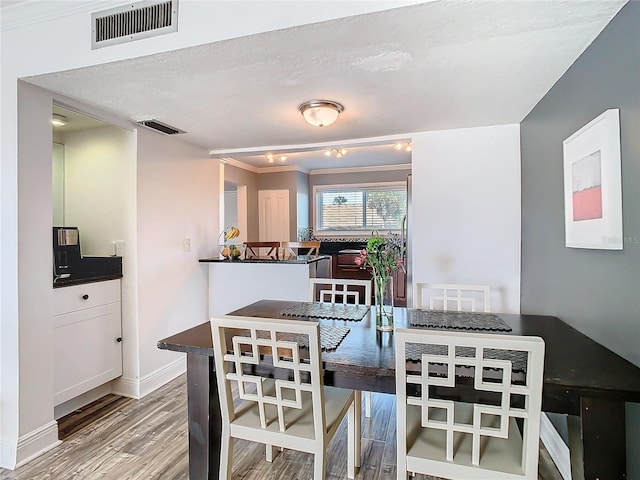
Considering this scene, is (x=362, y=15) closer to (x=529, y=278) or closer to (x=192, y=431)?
(x=192, y=431)

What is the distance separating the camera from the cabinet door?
93.1 inches

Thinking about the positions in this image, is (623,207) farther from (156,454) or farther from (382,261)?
(156,454)

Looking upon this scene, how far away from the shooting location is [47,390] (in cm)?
214

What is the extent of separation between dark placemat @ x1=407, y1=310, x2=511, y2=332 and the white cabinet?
2210mm

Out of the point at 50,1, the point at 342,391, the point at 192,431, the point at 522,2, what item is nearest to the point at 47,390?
the point at 192,431

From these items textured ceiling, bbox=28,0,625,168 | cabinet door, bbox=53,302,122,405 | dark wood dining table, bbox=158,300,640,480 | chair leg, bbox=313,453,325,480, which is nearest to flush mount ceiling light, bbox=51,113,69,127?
textured ceiling, bbox=28,0,625,168

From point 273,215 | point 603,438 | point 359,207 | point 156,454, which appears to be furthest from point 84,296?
point 359,207

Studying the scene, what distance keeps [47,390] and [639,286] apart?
2954 millimetres

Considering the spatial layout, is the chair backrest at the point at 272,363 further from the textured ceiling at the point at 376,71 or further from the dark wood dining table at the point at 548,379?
the textured ceiling at the point at 376,71

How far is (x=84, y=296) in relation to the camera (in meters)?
2.54

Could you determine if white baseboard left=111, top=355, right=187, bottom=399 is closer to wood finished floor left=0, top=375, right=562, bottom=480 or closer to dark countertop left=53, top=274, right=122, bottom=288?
wood finished floor left=0, top=375, right=562, bottom=480

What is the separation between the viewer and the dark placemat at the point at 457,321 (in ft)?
6.09

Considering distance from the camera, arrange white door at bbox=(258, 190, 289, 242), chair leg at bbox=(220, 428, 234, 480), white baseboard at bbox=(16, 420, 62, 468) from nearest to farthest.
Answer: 1. chair leg at bbox=(220, 428, 234, 480)
2. white baseboard at bbox=(16, 420, 62, 468)
3. white door at bbox=(258, 190, 289, 242)

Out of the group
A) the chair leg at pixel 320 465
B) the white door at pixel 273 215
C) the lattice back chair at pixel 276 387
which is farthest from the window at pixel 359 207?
the chair leg at pixel 320 465
